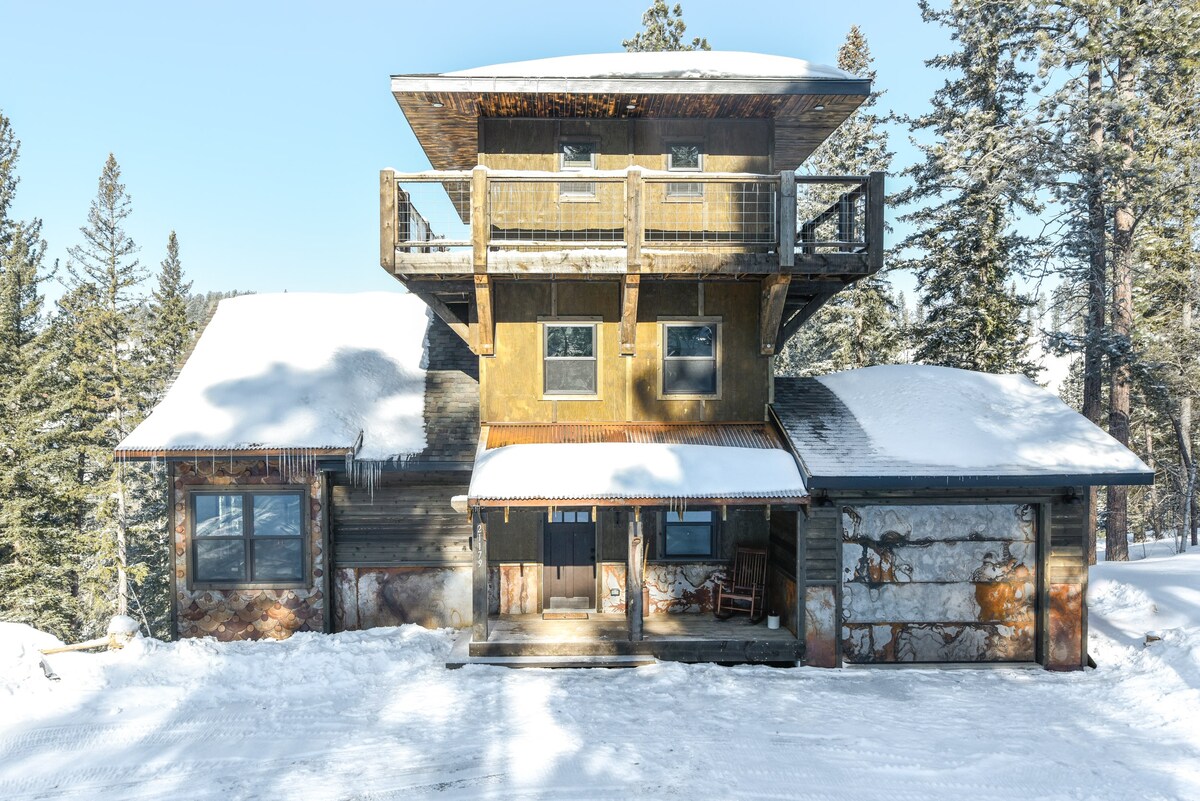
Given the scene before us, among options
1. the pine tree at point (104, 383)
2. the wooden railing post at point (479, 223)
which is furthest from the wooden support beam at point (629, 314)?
the pine tree at point (104, 383)

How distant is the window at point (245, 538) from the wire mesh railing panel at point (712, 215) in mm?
7436

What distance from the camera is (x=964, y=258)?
18.3 meters

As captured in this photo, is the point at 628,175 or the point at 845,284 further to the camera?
the point at 845,284

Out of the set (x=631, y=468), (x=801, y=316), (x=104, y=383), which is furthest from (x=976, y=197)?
(x=104, y=383)

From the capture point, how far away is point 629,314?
10.0m

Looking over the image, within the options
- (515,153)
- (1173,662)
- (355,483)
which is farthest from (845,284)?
(355,483)

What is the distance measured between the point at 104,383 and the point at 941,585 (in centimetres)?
2511

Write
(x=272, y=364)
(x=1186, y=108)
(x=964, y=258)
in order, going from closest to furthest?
(x=272, y=364), (x=1186, y=108), (x=964, y=258)

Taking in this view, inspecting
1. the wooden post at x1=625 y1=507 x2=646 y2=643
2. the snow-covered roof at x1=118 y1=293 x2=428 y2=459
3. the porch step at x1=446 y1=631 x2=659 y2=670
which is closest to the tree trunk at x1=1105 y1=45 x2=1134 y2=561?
the wooden post at x1=625 y1=507 x2=646 y2=643

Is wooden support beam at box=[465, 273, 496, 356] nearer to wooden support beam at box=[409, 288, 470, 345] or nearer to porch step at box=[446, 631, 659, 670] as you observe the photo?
wooden support beam at box=[409, 288, 470, 345]

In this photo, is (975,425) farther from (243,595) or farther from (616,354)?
(243,595)

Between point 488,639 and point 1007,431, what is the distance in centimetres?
856

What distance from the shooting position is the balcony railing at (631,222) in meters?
9.44

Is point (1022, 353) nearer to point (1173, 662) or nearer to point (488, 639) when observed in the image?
point (1173, 662)
